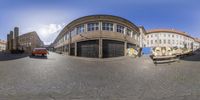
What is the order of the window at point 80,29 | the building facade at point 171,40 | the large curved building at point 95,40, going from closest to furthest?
1. the building facade at point 171,40
2. the large curved building at point 95,40
3. the window at point 80,29

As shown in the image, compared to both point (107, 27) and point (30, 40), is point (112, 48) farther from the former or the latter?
point (30, 40)

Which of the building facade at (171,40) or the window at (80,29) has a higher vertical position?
the window at (80,29)

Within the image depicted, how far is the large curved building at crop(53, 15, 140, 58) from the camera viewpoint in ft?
35.1

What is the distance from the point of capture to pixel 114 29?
11430 millimetres

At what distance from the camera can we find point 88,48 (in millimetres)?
11797

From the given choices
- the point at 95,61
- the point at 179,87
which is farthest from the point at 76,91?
the point at 95,61

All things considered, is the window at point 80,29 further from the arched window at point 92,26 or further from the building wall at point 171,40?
the building wall at point 171,40

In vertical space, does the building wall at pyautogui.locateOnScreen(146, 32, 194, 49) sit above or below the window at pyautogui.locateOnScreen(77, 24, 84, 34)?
below

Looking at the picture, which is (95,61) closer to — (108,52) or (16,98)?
(108,52)

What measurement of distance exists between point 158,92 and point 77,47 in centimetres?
936

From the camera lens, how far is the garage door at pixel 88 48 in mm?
10859

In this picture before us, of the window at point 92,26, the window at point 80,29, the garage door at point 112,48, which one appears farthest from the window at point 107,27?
the window at point 80,29

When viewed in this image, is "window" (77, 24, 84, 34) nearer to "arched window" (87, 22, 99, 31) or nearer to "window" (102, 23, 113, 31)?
"arched window" (87, 22, 99, 31)

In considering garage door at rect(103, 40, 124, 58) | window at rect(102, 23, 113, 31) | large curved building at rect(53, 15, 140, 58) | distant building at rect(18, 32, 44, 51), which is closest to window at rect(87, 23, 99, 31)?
large curved building at rect(53, 15, 140, 58)
